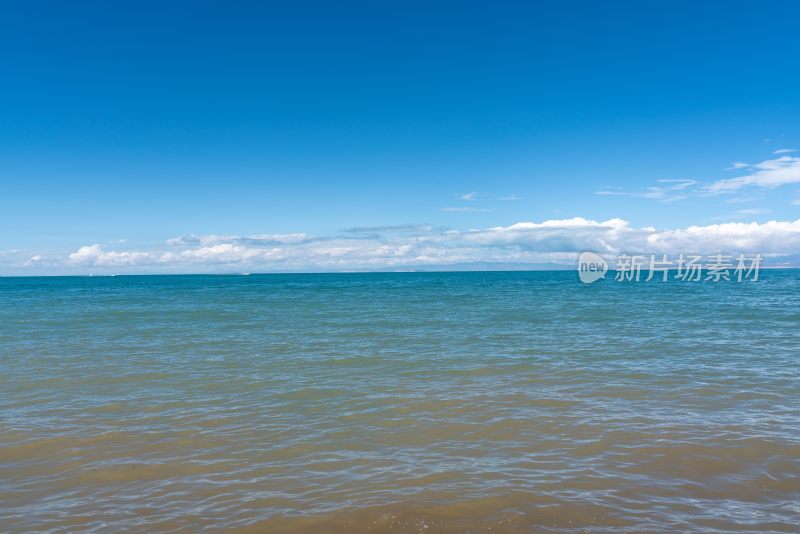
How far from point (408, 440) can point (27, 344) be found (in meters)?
23.9

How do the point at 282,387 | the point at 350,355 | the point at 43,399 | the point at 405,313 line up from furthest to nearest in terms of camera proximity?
the point at 405,313
the point at 350,355
the point at 282,387
the point at 43,399

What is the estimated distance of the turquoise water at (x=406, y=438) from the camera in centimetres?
769

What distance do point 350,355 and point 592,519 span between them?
1472 centimetres

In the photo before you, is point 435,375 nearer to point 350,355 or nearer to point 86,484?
point 350,355

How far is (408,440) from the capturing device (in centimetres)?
1078

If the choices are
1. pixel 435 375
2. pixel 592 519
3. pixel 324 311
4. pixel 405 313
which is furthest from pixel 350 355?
pixel 324 311

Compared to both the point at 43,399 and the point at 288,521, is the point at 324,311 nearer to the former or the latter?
the point at 43,399

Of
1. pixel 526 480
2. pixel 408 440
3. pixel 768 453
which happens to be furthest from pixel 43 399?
pixel 768 453

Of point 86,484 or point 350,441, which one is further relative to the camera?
point 350,441

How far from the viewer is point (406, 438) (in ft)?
35.8

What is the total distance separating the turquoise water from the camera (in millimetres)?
7691

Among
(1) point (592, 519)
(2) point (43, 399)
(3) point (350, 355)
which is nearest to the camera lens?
(1) point (592, 519)

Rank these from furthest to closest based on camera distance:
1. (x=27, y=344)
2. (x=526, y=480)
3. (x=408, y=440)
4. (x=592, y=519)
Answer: (x=27, y=344)
(x=408, y=440)
(x=526, y=480)
(x=592, y=519)

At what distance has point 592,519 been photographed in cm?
736
